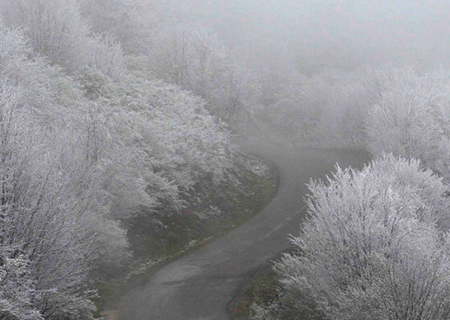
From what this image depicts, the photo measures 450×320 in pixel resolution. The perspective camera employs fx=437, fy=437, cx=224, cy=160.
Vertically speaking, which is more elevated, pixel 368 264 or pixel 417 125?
pixel 417 125

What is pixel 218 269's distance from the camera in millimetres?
20406

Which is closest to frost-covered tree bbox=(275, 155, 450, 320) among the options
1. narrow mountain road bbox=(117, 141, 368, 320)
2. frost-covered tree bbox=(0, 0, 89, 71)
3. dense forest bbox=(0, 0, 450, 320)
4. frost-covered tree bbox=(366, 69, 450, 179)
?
dense forest bbox=(0, 0, 450, 320)

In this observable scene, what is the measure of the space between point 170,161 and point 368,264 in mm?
13527

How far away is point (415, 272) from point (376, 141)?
78.9 ft

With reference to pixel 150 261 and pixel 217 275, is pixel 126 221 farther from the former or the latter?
pixel 217 275

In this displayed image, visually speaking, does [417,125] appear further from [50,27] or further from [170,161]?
[50,27]

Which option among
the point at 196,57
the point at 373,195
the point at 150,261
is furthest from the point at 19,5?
the point at 373,195

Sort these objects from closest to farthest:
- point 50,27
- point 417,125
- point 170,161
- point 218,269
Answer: point 218,269, point 170,161, point 50,27, point 417,125

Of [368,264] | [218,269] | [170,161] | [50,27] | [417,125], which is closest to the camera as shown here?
[368,264]

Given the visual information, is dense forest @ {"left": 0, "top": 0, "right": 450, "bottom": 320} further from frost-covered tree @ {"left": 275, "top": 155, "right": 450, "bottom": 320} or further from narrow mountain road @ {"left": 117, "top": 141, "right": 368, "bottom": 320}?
narrow mountain road @ {"left": 117, "top": 141, "right": 368, "bottom": 320}

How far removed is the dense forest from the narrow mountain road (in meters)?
1.50

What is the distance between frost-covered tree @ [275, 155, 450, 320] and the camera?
41.7 ft

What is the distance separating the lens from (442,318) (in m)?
12.4

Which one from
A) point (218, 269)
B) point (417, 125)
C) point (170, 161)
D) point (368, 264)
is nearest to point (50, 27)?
point (170, 161)
